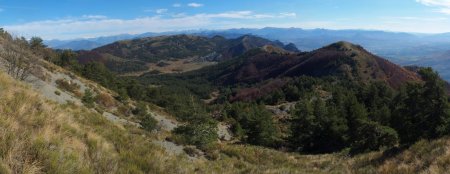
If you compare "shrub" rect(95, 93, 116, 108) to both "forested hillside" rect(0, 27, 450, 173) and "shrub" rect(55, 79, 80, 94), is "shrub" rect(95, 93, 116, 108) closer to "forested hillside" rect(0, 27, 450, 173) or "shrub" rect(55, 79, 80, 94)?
"forested hillside" rect(0, 27, 450, 173)

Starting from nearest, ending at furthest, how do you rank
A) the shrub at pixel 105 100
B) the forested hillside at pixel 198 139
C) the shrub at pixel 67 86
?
the forested hillside at pixel 198 139 → the shrub at pixel 67 86 → the shrub at pixel 105 100

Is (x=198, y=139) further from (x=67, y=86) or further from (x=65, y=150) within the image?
(x=67, y=86)

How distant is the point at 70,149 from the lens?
857 centimetres

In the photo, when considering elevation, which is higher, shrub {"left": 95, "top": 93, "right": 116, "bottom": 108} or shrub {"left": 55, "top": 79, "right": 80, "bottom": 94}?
shrub {"left": 55, "top": 79, "right": 80, "bottom": 94}

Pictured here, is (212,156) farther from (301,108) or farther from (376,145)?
(301,108)

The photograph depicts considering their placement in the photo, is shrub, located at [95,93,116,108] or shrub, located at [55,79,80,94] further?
shrub, located at [95,93,116,108]

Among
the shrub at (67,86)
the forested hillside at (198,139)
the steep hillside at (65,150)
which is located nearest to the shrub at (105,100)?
the forested hillside at (198,139)

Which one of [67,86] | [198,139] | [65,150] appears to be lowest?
[67,86]

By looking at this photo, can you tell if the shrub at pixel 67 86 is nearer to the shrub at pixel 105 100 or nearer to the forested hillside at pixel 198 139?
the forested hillside at pixel 198 139

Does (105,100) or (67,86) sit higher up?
(67,86)

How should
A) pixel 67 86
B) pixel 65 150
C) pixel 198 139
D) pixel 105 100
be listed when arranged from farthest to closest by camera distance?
pixel 105 100, pixel 67 86, pixel 198 139, pixel 65 150

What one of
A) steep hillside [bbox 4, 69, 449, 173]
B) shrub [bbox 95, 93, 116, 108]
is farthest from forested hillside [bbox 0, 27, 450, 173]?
shrub [bbox 95, 93, 116, 108]

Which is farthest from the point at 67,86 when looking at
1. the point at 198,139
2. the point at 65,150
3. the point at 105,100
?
the point at 65,150

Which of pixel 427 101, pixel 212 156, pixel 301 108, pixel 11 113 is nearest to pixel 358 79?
pixel 301 108
